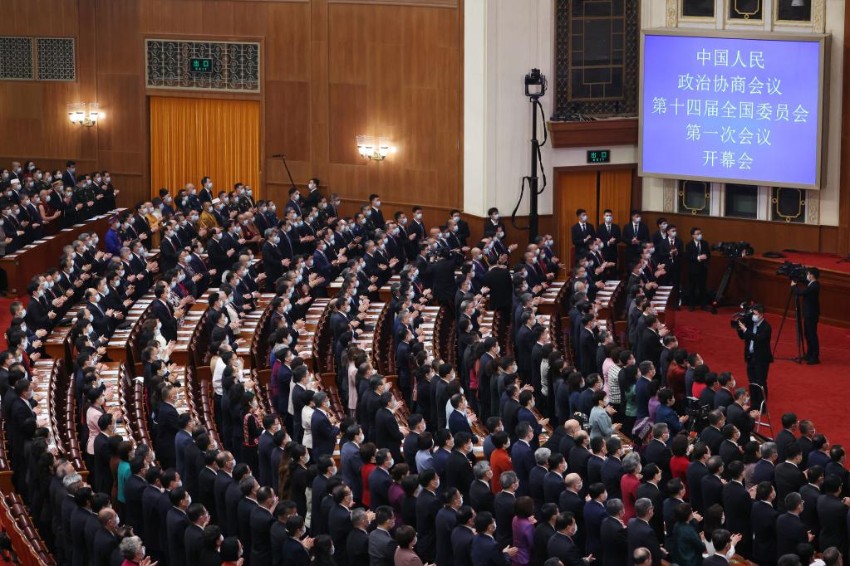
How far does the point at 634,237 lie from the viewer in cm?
2359

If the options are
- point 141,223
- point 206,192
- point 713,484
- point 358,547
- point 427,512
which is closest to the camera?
point 358,547

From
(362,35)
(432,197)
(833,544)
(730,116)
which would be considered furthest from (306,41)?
(833,544)

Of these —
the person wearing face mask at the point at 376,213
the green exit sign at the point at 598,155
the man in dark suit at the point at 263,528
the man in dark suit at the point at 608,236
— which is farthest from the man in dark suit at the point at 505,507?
the green exit sign at the point at 598,155

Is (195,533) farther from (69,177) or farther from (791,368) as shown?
(69,177)

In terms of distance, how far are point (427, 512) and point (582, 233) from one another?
12078 mm

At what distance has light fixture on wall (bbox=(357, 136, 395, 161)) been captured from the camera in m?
25.9

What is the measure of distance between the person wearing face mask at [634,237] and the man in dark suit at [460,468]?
11372mm

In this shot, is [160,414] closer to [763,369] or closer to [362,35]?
[763,369]

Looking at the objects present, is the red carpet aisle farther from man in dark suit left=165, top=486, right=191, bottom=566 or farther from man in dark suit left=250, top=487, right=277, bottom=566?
man in dark suit left=165, top=486, right=191, bottom=566

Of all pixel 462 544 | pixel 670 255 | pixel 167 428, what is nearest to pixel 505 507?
pixel 462 544

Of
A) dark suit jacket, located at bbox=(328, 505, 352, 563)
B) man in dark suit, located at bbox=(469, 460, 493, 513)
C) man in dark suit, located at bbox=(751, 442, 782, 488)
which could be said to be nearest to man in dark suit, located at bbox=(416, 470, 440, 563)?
man in dark suit, located at bbox=(469, 460, 493, 513)

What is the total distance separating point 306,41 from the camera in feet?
88.0

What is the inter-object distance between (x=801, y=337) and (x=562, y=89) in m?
6.63

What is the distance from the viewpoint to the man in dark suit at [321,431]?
1389cm
